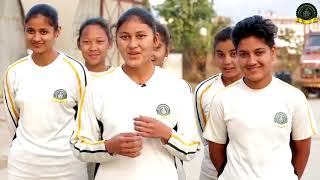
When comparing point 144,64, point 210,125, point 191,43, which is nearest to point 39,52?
point 144,64

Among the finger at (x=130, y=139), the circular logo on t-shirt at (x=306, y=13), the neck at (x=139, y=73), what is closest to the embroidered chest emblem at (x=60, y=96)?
the neck at (x=139, y=73)

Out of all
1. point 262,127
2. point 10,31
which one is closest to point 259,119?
point 262,127

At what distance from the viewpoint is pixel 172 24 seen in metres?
25.3

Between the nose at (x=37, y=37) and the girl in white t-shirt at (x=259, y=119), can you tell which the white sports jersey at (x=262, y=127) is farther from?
the nose at (x=37, y=37)

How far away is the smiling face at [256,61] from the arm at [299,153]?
0.33m

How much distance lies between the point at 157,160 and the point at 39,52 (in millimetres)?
1078

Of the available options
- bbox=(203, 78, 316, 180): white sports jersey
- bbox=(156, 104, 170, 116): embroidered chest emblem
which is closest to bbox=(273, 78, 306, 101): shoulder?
bbox=(203, 78, 316, 180): white sports jersey

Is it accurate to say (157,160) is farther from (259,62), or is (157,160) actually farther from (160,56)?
(160,56)

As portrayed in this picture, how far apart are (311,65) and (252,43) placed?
16.1 m

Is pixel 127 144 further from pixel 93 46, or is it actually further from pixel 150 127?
pixel 93 46

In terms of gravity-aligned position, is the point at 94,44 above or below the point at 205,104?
above

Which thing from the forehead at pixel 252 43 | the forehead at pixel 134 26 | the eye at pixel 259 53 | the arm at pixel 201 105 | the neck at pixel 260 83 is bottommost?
the arm at pixel 201 105

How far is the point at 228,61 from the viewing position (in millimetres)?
3504

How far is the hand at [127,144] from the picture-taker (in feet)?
7.90
